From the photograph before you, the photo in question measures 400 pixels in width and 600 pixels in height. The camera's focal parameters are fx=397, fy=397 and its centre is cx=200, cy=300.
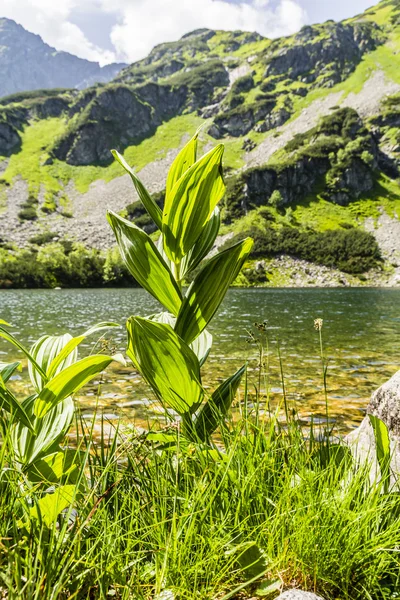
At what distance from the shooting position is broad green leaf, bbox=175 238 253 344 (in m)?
2.10

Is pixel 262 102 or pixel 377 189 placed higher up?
pixel 262 102

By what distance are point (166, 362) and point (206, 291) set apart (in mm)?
428

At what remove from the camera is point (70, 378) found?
6.22 feet

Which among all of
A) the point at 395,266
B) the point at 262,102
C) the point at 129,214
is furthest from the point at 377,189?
the point at 129,214

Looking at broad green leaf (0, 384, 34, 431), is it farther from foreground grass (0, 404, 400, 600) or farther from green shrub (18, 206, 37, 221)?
green shrub (18, 206, 37, 221)

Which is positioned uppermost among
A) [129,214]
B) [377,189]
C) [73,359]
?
[377,189]

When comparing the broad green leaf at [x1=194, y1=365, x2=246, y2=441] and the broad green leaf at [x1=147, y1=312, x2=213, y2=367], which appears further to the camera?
the broad green leaf at [x1=147, y1=312, x2=213, y2=367]

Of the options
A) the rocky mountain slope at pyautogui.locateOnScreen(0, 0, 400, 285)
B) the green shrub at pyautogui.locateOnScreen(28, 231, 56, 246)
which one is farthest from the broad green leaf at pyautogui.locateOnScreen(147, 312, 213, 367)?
the green shrub at pyautogui.locateOnScreen(28, 231, 56, 246)

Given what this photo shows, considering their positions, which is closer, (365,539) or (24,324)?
(365,539)

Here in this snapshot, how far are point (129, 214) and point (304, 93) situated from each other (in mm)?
119091

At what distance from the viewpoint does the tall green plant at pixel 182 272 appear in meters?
1.96

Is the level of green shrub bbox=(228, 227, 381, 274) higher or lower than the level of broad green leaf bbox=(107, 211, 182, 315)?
higher

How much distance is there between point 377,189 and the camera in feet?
479

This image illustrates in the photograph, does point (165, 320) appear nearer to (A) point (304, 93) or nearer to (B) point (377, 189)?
(B) point (377, 189)
